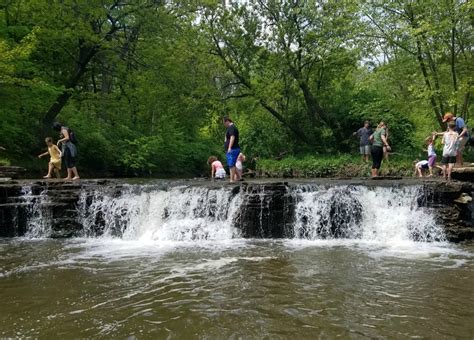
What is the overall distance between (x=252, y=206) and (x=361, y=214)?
278 cm

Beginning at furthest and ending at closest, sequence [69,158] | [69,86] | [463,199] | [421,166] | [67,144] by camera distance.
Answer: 1. [69,86]
2. [421,166]
3. [69,158]
4. [67,144]
5. [463,199]

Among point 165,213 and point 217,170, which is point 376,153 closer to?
point 217,170

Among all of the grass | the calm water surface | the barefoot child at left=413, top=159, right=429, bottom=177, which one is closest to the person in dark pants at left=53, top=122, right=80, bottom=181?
the calm water surface

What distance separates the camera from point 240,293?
18.4 feet

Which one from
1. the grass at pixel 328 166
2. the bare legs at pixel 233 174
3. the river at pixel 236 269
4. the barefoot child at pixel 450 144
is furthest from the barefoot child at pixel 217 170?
the grass at pixel 328 166

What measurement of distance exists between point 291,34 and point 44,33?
1322 cm

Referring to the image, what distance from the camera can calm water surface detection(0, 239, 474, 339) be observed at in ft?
14.6

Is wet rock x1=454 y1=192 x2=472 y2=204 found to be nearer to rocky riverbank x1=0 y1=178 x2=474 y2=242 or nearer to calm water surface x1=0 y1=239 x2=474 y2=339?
rocky riverbank x1=0 y1=178 x2=474 y2=242

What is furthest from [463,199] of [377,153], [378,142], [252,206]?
[252,206]

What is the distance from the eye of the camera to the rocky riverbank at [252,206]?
35.3 ft

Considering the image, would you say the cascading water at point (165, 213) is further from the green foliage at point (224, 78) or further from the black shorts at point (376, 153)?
the green foliage at point (224, 78)

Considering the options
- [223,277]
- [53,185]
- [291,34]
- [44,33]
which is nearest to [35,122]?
[44,33]

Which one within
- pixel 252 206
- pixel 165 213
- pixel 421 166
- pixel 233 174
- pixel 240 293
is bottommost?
pixel 240 293

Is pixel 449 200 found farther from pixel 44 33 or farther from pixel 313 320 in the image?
pixel 44 33
